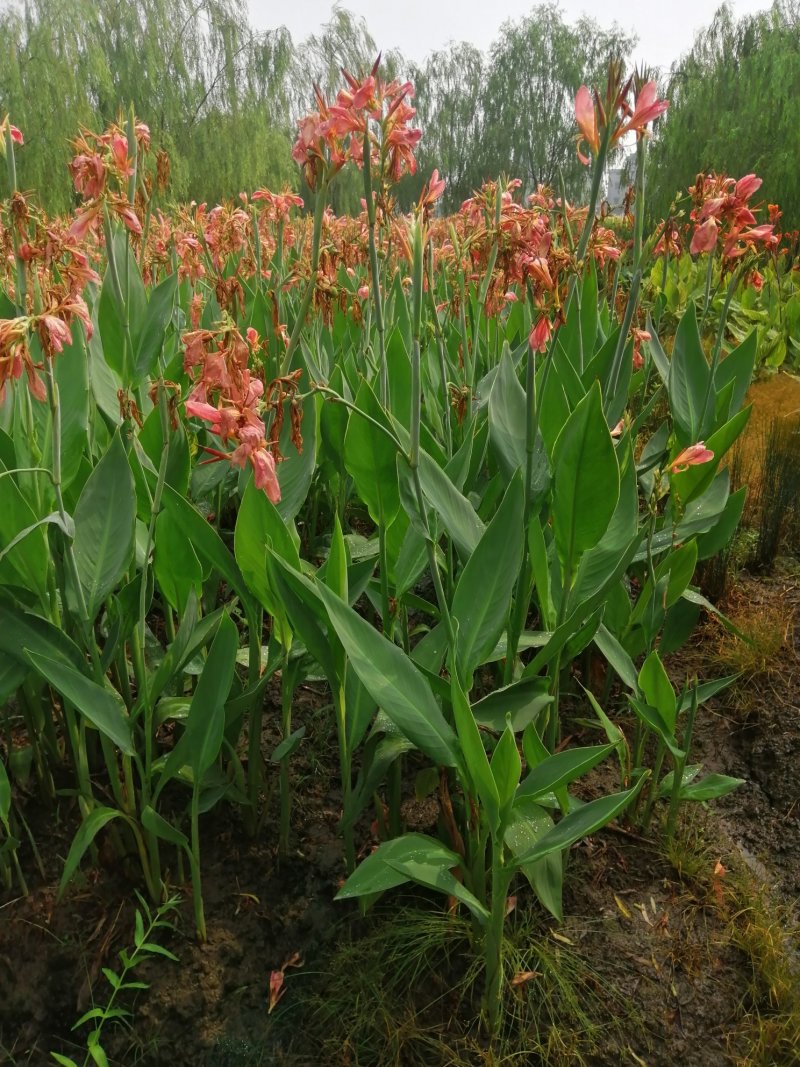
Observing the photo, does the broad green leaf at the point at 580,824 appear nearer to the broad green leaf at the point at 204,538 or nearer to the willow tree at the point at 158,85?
the broad green leaf at the point at 204,538

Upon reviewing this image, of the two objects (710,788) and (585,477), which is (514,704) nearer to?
(585,477)

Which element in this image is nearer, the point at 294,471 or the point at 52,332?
the point at 52,332

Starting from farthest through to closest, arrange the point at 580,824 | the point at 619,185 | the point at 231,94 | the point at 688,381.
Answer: the point at 231,94 → the point at 619,185 → the point at 688,381 → the point at 580,824

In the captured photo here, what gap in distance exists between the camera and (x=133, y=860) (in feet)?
4.42

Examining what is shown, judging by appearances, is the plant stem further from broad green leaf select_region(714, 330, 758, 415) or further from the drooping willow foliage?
the drooping willow foliage

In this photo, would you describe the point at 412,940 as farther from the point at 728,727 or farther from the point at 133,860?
the point at 728,727

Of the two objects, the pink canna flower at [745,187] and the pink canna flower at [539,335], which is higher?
the pink canna flower at [745,187]

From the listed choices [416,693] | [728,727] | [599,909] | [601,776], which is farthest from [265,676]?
[728,727]

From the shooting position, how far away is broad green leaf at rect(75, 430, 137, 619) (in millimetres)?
1194

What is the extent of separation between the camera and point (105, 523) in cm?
121

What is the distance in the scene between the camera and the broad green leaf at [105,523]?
3.92ft

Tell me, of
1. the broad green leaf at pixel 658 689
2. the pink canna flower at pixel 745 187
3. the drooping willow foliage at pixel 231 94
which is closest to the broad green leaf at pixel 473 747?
the broad green leaf at pixel 658 689

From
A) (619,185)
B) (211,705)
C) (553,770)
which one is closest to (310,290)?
(211,705)

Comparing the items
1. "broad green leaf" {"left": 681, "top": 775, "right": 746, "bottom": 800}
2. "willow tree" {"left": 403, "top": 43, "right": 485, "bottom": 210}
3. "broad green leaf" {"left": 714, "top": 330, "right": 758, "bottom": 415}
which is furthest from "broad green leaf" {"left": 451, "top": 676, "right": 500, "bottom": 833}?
"willow tree" {"left": 403, "top": 43, "right": 485, "bottom": 210}
